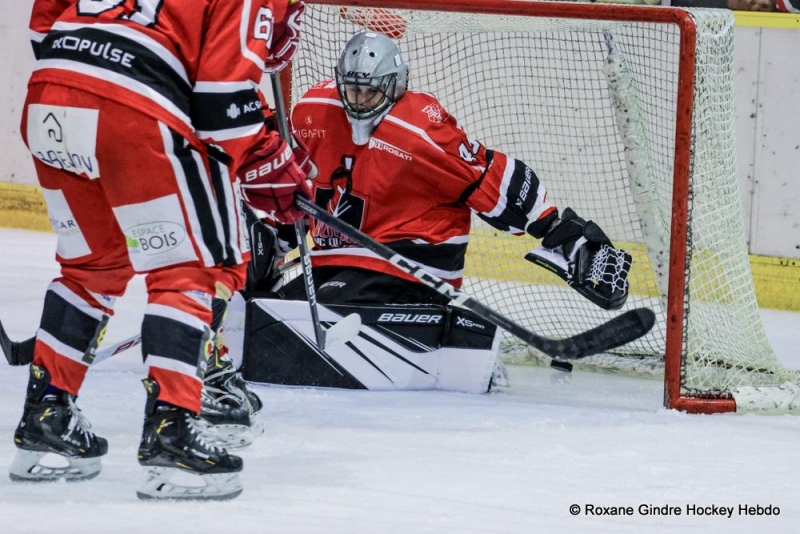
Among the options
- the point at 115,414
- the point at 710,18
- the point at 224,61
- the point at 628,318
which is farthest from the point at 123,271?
the point at 710,18

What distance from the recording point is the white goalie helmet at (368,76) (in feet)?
11.5

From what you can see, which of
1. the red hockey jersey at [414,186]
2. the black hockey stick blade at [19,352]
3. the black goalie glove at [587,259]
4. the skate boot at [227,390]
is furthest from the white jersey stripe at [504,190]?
the black hockey stick blade at [19,352]

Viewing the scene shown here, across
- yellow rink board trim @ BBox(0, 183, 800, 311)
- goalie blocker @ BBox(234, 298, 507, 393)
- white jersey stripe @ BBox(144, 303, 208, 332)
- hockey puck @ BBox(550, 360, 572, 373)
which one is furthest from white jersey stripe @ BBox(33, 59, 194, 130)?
yellow rink board trim @ BBox(0, 183, 800, 311)

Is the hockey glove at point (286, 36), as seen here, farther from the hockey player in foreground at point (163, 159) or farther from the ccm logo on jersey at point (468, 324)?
the ccm logo on jersey at point (468, 324)

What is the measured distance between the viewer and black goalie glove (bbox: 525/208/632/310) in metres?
3.36

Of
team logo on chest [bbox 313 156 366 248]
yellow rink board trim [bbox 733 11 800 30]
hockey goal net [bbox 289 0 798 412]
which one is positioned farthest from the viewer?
yellow rink board trim [bbox 733 11 800 30]

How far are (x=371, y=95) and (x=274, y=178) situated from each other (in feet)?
3.76

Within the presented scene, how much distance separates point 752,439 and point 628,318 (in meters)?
0.55

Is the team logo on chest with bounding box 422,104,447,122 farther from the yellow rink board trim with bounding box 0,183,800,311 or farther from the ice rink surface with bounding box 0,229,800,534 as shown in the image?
the yellow rink board trim with bounding box 0,183,800,311

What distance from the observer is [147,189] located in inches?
87.6

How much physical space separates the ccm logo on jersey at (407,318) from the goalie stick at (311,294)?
0.11 metres

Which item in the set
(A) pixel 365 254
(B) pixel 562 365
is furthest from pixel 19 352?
(B) pixel 562 365

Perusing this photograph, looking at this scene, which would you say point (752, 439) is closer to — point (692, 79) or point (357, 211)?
point (692, 79)

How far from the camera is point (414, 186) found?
11.7ft
